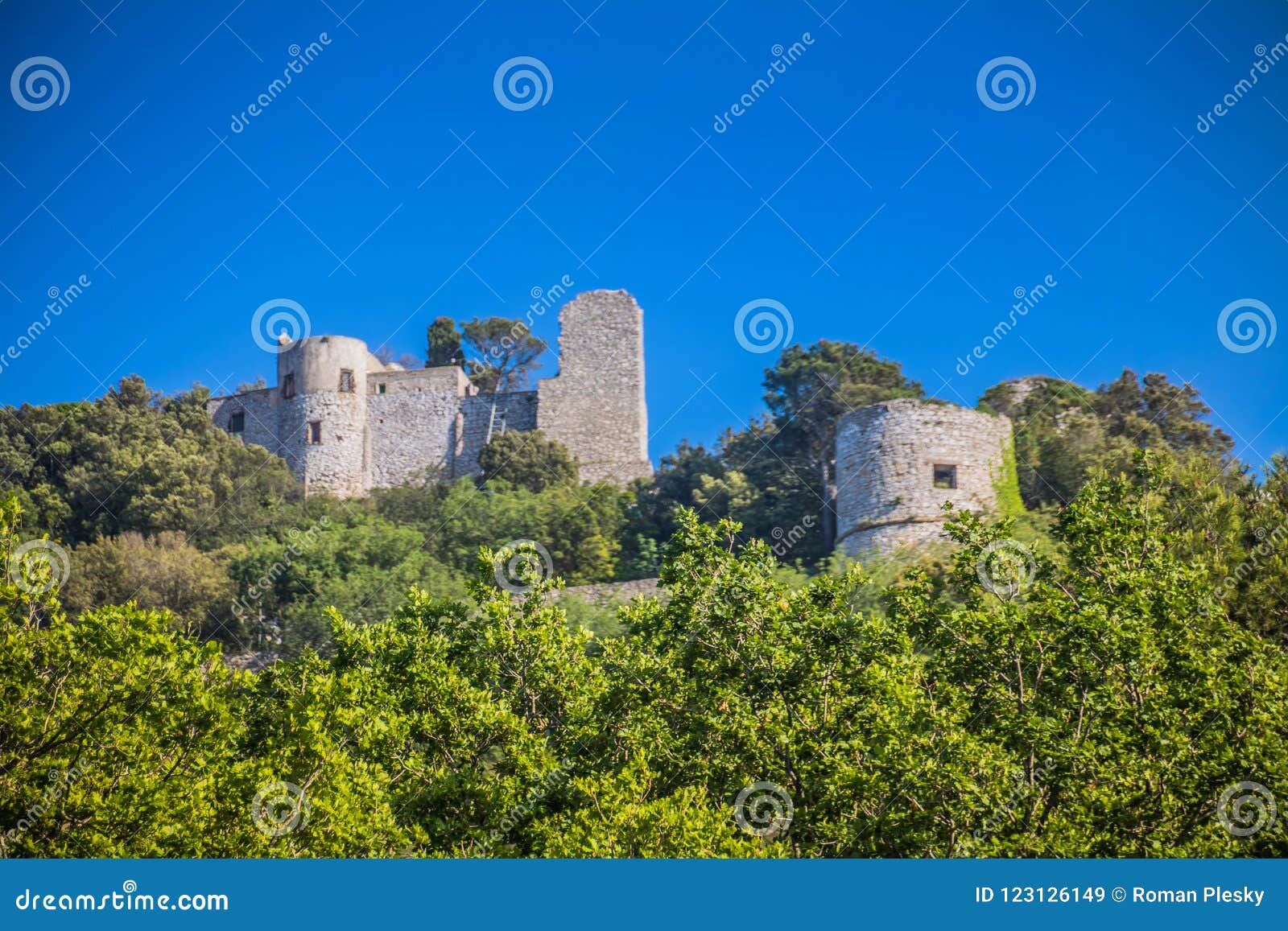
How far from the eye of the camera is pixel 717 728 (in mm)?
12219

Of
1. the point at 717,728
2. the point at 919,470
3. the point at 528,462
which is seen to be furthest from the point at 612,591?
the point at 717,728

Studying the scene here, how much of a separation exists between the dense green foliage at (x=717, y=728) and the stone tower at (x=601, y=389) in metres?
21.4

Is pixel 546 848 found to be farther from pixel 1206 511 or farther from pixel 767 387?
pixel 767 387

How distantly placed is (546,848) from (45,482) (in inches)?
1010

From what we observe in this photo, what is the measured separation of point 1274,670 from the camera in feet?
41.1

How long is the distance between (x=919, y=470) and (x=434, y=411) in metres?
16.1

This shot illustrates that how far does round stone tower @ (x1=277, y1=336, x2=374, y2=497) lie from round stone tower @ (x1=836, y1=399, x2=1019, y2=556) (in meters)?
15.8

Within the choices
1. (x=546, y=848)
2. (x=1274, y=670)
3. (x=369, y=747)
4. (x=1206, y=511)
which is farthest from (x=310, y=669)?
(x=1206, y=511)

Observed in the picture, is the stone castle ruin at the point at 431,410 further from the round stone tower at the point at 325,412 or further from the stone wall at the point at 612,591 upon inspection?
the stone wall at the point at 612,591

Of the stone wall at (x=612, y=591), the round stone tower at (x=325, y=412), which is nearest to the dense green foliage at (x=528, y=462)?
the round stone tower at (x=325, y=412)

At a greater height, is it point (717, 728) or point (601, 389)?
point (601, 389)

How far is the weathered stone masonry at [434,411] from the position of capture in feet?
117

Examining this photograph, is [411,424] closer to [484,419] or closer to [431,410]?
[431,410]

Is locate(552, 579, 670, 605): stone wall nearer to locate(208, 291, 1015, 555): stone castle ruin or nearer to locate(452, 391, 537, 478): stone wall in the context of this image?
locate(208, 291, 1015, 555): stone castle ruin
